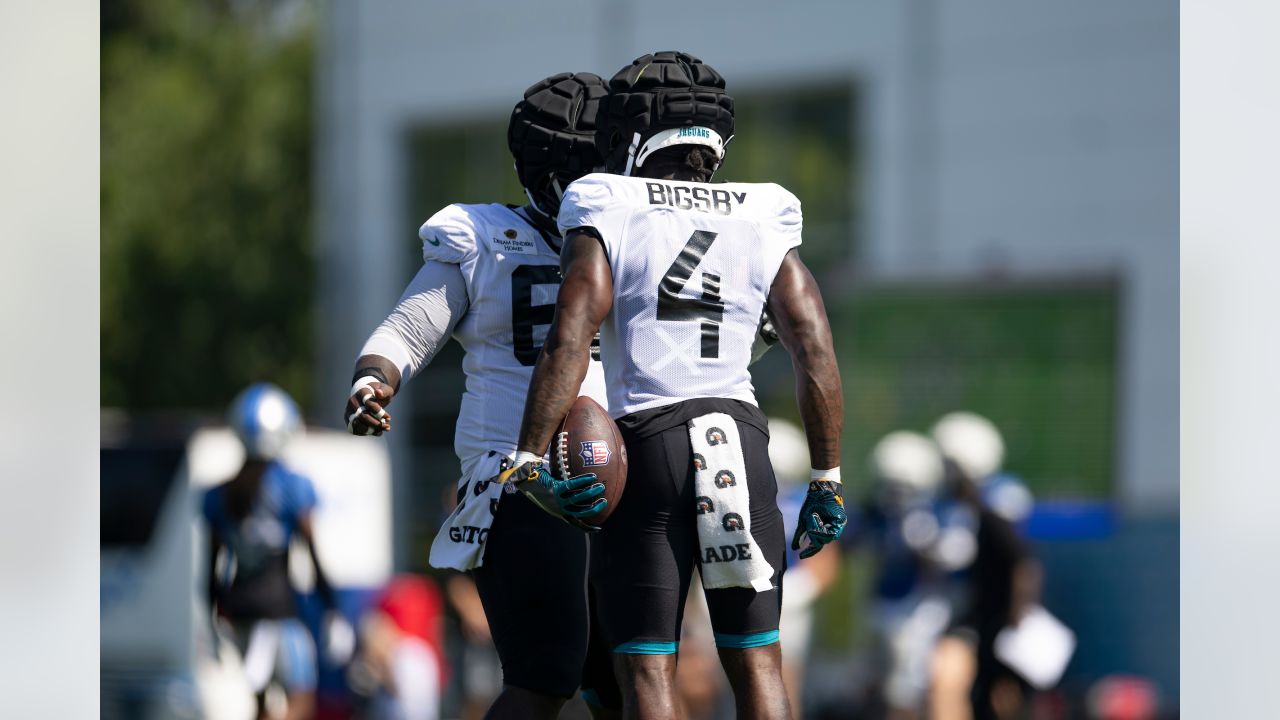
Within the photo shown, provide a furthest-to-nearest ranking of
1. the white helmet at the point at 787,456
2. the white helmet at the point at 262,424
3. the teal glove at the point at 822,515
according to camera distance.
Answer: the white helmet at the point at 787,456 < the white helmet at the point at 262,424 < the teal glove at the point at 822,515

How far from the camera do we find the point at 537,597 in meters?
4.92

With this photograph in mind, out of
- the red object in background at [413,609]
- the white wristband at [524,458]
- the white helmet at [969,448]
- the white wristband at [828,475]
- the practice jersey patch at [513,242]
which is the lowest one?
the red object in background at [413,609]

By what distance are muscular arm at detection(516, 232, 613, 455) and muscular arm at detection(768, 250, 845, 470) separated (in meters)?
0.55

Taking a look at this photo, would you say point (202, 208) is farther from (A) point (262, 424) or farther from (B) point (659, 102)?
(B) point (659, 102)

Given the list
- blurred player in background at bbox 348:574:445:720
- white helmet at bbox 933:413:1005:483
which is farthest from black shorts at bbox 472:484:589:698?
blurred player in background at bbox 348:574:445:720

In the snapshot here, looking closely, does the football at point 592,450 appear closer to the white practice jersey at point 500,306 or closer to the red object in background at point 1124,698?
the white practice jersey at point 500,306

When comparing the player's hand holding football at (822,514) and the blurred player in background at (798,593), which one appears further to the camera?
the blurred player in background at (798,593)

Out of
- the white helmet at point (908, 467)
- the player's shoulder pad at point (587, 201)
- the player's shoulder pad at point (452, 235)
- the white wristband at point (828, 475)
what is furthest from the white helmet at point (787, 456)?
the player's shoulder pad at point (587, 201)

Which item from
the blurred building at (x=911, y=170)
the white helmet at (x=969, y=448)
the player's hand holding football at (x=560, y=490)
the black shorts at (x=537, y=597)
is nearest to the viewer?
the player's hand holding football at (x=560, y=490)

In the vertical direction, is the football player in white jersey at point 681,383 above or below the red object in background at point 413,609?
above

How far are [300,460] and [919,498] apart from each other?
6.29 m

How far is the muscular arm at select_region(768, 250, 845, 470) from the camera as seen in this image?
15.5ft

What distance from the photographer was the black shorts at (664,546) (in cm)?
457
